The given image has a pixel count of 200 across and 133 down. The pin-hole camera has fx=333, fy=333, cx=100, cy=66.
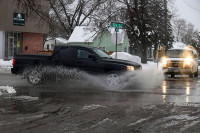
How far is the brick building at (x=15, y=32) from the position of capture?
3822 centimetres

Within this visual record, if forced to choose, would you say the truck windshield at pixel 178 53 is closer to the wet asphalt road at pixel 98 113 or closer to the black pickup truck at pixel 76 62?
the black pickup truck at pixel 76 62

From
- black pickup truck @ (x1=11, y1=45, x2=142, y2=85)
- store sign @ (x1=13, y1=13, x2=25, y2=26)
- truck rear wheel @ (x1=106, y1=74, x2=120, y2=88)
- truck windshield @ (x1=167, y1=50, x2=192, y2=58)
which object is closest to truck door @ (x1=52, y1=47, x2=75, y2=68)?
black pickup truck @ (x1=11, y1=45, x2=142, y2=85)

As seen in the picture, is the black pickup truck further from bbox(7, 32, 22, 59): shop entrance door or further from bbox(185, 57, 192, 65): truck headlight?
bbox(7, 32, 22, 59): shop entrance door

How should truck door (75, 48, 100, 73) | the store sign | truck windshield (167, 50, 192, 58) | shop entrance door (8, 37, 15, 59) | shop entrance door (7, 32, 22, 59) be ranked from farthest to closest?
shop entrance door (7, 32, 22, 59) → shop entrance door (8, 37, 15, 59) → the store sign → truck windshield (167, 50, 192, 58) → truck door (75, 48, 100, 73)

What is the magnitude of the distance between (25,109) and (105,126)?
257cm

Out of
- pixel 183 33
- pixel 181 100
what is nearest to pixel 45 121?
pixel 181 100

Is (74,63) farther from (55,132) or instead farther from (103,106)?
(55,132)

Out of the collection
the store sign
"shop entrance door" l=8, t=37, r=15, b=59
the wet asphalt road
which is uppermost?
the store sign

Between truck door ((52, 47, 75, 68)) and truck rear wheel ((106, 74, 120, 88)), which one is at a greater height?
truck door ((52, 47, 75, 68))

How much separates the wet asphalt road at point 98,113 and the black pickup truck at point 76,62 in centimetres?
204

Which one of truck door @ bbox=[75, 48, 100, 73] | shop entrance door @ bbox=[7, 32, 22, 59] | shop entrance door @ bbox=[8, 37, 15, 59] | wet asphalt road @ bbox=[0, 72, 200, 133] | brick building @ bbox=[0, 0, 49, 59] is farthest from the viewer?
shop entrance door @ bbox=[7, 32, 22, 59]

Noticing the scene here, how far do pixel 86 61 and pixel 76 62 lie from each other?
426 millimetres

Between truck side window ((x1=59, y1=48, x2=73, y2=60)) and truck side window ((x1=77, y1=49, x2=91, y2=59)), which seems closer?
truck side window ((x1=77, y1=49, x2=91, y2=59))

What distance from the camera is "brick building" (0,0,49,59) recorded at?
38219mm
